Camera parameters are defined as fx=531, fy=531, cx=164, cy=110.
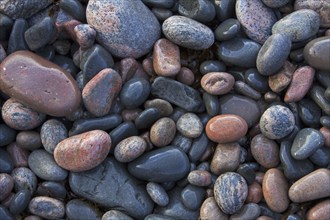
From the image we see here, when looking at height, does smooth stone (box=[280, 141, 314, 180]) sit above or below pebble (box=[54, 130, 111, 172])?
below

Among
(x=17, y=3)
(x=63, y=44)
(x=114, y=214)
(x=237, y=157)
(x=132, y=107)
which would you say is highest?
(x=17, y=3)

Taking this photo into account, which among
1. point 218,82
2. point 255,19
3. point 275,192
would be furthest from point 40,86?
point 275,192

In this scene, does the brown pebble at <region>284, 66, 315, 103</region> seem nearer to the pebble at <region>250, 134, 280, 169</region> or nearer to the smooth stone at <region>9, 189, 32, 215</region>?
the pebble at <region>250, 134, 280, 169</region>

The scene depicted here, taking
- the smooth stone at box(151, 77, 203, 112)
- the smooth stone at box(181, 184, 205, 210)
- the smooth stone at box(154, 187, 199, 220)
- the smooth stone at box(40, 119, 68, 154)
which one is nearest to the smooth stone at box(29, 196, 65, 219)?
the smooth stone at box(40, 119, 68, 154)

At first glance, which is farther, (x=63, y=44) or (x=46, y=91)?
(x=63, y=44)

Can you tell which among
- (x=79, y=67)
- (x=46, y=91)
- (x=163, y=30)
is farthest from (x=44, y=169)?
(x=163, y=30)

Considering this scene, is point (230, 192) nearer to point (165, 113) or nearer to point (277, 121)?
point (277, 121)

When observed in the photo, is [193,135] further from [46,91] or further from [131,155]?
[46,91]
